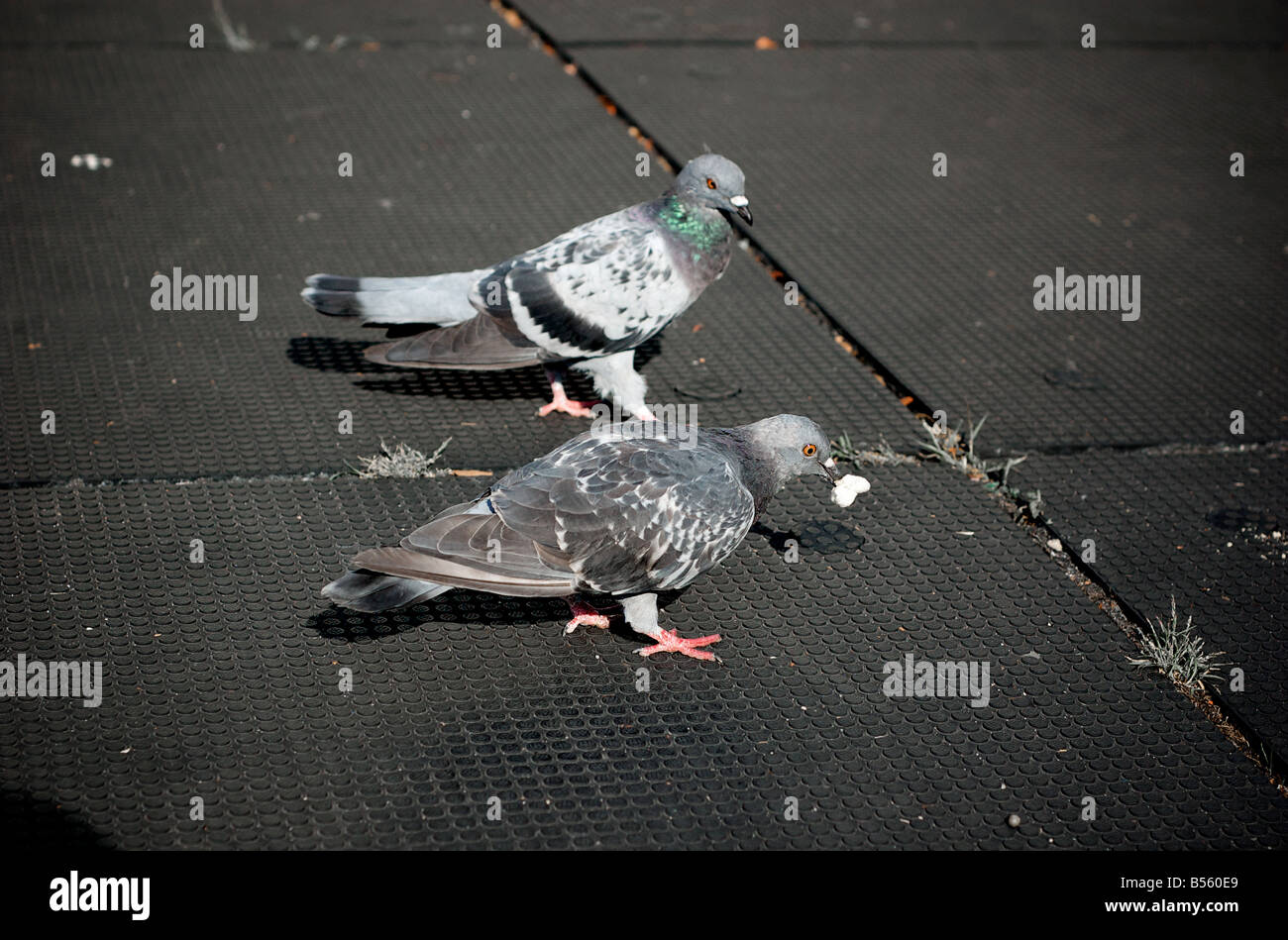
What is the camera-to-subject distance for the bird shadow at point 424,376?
495cm

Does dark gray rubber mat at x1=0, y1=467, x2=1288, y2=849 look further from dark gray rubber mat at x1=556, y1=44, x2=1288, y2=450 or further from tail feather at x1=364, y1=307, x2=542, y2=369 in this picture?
dark gray rubber mat at x1=556, y1=44, x2=1288, y2=450

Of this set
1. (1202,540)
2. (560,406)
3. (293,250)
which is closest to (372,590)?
(560,406)

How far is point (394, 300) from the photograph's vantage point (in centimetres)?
476

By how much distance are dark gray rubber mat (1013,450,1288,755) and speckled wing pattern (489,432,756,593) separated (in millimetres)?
1471

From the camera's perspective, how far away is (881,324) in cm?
553

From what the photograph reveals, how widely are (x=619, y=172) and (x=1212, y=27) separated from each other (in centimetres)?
554

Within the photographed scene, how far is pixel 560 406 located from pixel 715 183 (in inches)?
43.1

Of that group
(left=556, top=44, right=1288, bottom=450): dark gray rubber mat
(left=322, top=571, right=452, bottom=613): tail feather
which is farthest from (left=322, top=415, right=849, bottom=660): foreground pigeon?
(left=556, top=44, right=1288, bottom=450): dark gray rubber mat

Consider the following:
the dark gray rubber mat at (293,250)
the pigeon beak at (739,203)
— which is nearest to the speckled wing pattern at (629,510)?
the dark gray rubber mat at (293,250)

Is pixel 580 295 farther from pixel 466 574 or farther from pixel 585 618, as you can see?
pixel 466 574

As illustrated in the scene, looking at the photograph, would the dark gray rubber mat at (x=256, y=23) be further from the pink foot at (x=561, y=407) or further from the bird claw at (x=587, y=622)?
the bird claw at (x=587, y=622)

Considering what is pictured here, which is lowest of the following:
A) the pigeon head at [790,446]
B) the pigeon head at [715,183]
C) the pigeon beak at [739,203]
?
the pigeon head at [790,446]

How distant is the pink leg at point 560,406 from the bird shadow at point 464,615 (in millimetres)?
1137

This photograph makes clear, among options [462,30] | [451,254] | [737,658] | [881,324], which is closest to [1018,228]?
[881,324]
